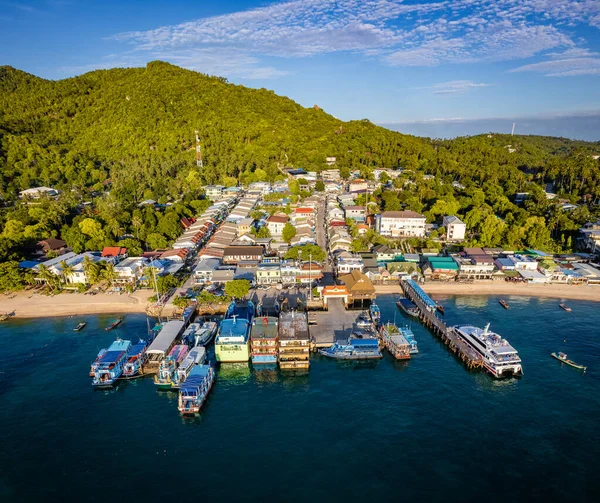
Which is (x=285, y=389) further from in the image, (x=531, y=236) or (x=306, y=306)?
(x=531, y=236)

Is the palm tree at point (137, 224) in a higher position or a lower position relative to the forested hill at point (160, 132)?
lower

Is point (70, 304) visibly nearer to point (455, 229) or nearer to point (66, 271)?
point (66, 271)

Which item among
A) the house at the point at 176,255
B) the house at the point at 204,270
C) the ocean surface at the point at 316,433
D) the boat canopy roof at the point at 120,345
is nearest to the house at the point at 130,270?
the house at the point at 176,255

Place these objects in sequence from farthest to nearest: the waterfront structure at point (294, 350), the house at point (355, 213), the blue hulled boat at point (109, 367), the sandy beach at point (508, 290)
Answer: the house at point (355, 213) → the sandy beach at point (508, 290) → the waterfront structure at point (294, 350) → the blue hulled boat at point (109, 367)

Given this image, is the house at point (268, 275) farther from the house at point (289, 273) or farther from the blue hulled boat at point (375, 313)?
the blue hulled boat at point (375, 313)

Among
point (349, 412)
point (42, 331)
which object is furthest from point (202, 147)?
point (349, 412)

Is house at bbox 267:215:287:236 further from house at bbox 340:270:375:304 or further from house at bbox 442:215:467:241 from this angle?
house at bbox 442:215:467:241
